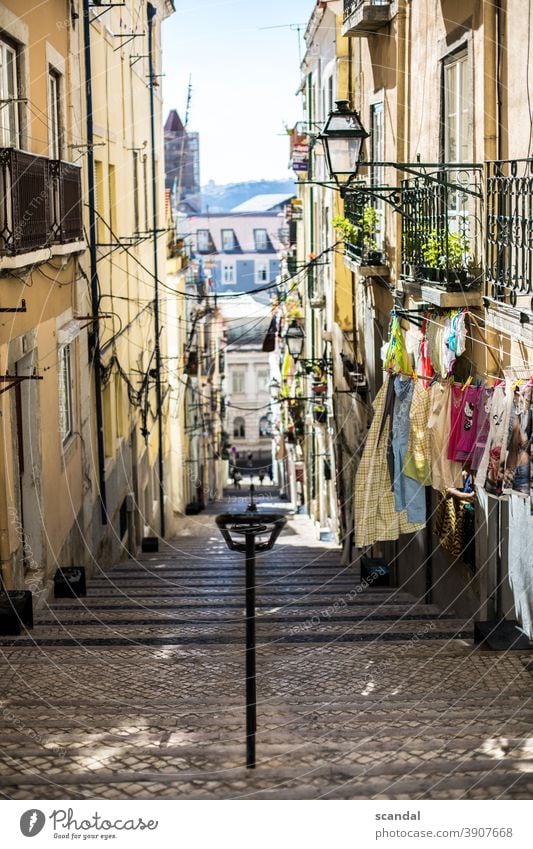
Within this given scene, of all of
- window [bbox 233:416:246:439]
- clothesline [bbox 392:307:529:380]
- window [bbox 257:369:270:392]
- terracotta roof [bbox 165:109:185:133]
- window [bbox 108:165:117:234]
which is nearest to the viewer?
clothesline [bbox 392:307:529:380]

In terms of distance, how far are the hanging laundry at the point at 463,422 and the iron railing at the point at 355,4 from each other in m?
6.80

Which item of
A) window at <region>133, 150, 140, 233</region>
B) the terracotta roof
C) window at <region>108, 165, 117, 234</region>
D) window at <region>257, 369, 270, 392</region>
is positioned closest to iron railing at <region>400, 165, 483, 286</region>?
window at <region>108, 165, 117, 234</region>

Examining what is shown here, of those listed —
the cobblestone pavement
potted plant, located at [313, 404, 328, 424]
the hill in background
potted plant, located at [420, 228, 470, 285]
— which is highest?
the hill in background

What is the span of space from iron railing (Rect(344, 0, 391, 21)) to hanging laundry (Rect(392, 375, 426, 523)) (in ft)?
19.7

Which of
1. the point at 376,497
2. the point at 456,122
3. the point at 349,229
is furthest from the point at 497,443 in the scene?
the point at 349,229

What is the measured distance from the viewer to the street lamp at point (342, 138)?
11273 millimetres

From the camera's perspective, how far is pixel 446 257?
409 inches

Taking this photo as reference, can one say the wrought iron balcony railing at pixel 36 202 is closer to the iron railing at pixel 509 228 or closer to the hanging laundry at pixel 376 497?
the hanging laundry at pixel 376 497

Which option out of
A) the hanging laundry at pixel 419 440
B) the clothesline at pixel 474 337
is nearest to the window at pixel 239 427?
the clothesline at pixel 474 337

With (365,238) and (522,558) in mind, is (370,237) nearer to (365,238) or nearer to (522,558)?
(365,238)

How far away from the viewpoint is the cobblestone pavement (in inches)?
259

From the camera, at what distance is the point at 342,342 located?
21.0 metres

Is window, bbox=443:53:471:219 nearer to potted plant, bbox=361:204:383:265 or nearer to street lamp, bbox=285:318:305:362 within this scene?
potted plant, bbox=361:204:383:265

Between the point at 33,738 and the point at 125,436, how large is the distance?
A: 550 inches
